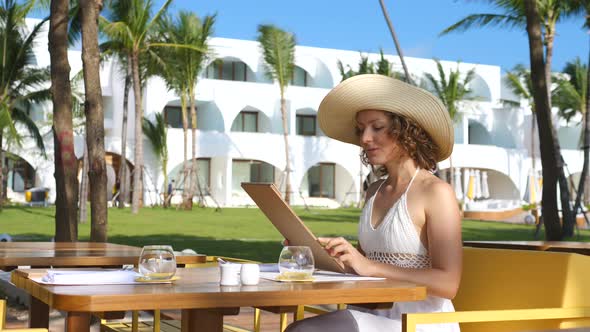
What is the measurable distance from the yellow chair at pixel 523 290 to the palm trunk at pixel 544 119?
7335 millimetres

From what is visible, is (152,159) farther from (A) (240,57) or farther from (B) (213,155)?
(A) (240,57)

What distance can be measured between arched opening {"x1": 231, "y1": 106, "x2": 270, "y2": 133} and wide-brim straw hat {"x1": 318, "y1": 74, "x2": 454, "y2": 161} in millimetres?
35774

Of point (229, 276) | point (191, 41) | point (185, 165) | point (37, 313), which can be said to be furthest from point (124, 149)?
point (229, 276)

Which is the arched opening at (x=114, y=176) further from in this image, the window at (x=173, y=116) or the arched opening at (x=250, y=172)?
the arched opening at (x=250, y=172)

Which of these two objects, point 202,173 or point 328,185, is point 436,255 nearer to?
point 202,173

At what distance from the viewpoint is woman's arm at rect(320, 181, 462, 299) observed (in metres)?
2.78

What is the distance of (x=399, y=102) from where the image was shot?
305cm

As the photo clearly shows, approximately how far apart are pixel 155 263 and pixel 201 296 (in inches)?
11.0

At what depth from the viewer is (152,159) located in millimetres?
34094

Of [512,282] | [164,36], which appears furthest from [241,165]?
[512,282]

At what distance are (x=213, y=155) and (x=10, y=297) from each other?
92.5ft

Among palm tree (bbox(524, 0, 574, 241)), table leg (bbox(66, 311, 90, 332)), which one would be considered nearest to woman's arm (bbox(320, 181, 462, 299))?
table leg (bbox(66, 311, 90, 332))

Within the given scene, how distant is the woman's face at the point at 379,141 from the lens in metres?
3.07

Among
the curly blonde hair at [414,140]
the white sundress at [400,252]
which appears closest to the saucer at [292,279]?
the white sundress at [400,252]
